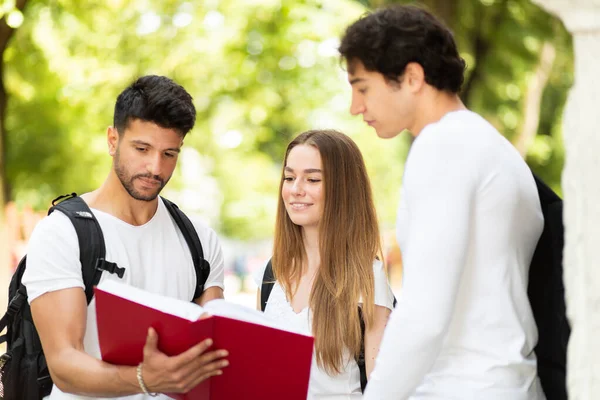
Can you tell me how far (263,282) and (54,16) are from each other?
828 cm

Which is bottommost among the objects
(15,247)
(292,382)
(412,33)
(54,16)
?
(292,382)

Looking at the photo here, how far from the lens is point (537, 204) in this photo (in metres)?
2.45

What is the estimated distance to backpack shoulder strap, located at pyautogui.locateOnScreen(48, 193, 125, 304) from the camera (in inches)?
126

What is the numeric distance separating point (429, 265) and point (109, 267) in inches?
56.7

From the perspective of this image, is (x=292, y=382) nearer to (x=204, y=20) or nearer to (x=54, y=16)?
(x=54, y=16)

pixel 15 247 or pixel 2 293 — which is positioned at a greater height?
pixel 15 247

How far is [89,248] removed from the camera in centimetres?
320

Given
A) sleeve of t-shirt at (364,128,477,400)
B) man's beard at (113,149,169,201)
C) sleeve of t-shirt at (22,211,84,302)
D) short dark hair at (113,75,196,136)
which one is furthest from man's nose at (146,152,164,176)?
sleeve of t-shirt at (364,128,477,400)

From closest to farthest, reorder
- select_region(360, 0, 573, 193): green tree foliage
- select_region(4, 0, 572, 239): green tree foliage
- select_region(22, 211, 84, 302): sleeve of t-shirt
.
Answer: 1. select_region(22, 211, 84, 302): sleeve of t-shirt
2. select_region(4, 0, 572, 239): green tree foliage
3. select_region(360, 0, 573, 193): green tree foliage

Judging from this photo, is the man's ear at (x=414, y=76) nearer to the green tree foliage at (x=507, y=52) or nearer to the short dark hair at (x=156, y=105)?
the short dark hair at (x=156, y=105)

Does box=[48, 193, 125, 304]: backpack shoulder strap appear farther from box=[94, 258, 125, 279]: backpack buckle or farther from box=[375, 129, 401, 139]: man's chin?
box=[375, 129, 401, 139]: man's chin

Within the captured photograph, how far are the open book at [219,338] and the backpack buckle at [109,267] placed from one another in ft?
1.29

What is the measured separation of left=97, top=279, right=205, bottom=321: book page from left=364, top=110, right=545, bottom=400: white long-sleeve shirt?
60 centimetres

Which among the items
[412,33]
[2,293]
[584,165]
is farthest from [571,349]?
[2,293]
